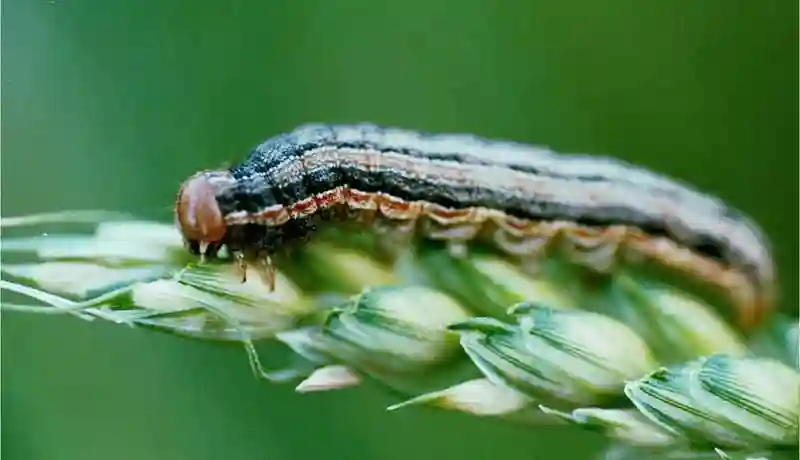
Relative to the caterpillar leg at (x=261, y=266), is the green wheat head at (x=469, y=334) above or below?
below

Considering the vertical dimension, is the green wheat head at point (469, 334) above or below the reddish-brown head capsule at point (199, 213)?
below

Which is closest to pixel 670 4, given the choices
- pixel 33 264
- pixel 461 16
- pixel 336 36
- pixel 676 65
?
pixel 676 65

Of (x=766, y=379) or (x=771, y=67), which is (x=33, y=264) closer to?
(x=766, y=379)

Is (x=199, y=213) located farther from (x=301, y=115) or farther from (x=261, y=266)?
(x=301, y=115)

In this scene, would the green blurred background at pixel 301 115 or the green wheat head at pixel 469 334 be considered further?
the green blurred background at pixel 301 115

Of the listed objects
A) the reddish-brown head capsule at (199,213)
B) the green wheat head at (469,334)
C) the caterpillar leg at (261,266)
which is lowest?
the green wheat head at (469,334)

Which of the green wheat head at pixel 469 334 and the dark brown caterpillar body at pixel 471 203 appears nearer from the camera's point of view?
the green wheat head at pixel 469 334

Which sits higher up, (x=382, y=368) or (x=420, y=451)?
(x=382, y=368)
